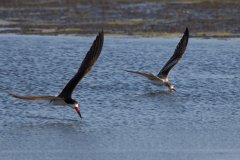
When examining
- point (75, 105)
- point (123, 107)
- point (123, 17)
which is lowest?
point (123, 17)

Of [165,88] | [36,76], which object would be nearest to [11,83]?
[36,76]

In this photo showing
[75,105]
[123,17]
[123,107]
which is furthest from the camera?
[123,17]

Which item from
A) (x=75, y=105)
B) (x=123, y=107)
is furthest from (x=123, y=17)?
(x=75, y=105)

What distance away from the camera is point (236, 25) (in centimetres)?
2956

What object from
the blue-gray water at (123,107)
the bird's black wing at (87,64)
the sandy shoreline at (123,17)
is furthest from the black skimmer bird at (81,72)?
the sandy shoreline at (123,17)

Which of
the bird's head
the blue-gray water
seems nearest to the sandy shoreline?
the blue-gray water

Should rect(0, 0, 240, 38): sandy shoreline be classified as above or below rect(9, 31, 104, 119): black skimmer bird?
below

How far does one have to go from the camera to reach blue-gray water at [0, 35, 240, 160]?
1273 centimetres

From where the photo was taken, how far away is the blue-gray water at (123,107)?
12.7 m

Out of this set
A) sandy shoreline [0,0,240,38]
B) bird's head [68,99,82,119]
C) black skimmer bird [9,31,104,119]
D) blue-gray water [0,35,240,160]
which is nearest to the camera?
blue-gray water [0,35,240,160]

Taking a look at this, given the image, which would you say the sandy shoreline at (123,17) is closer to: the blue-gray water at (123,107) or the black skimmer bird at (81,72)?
the blue-gray water at (123,107)

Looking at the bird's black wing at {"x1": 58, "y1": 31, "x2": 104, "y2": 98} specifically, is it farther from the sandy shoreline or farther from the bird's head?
the sandy shoreline

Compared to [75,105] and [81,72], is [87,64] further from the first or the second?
[75,105]

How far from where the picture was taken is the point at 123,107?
53.1 feet
